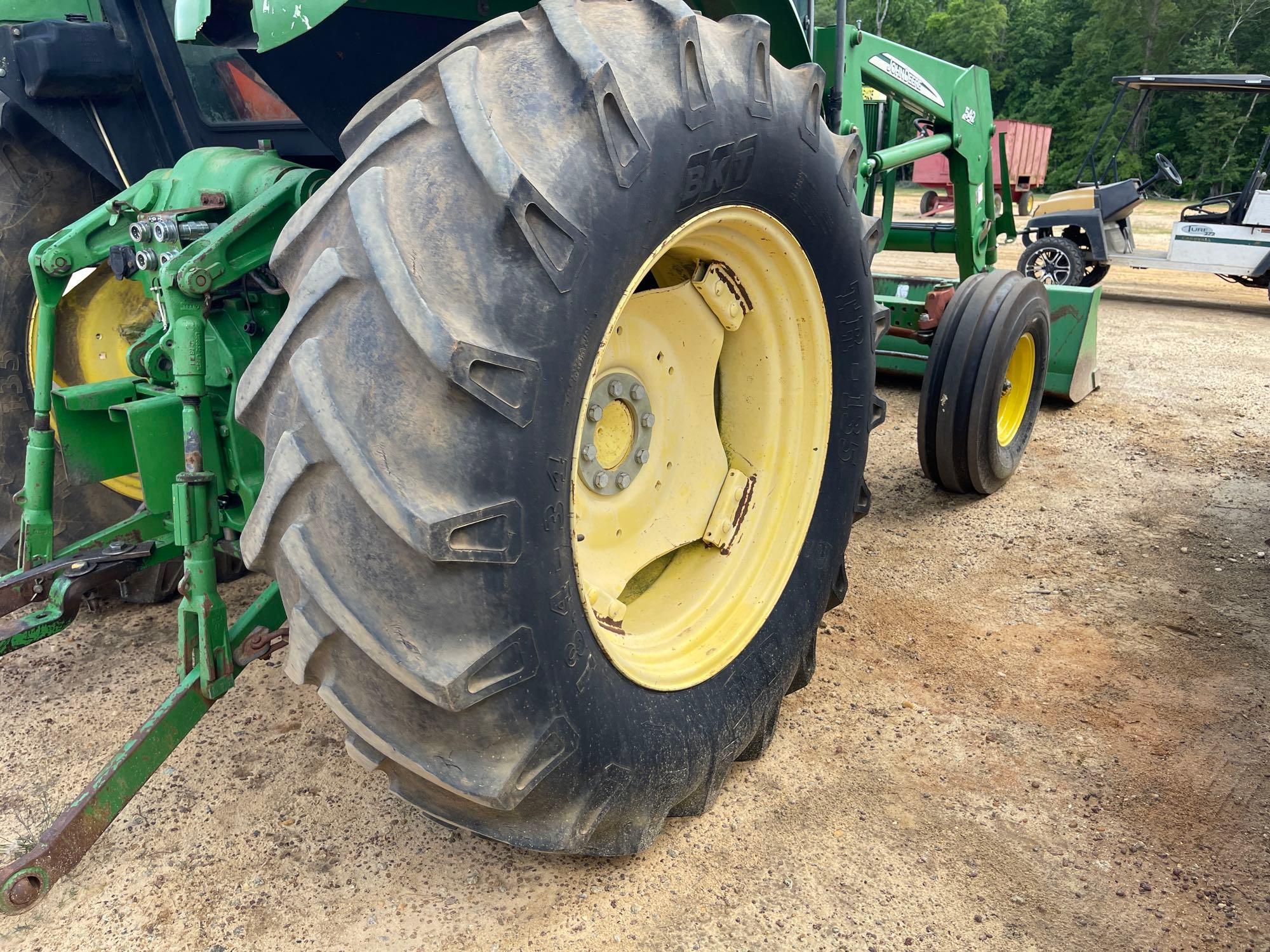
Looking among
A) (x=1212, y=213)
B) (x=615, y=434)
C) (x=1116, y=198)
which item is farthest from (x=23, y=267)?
(x=1212, y=213)

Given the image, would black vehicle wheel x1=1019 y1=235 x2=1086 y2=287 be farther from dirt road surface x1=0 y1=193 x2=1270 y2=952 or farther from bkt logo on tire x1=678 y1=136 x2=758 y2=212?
bkt logo on tire x1=678 y1=136 x2=758 y2=212

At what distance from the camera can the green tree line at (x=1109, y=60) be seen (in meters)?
24.2

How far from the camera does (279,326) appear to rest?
4.64 ft

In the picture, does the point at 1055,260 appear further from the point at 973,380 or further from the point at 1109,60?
the point at 1109,60

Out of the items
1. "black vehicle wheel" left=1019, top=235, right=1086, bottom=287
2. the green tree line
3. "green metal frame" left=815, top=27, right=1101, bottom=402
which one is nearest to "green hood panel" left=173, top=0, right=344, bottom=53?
"green metal frame" left=815, top=27, right=1101, bottom=402

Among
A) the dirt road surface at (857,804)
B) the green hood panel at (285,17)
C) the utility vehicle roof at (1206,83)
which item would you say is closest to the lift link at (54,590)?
the dirt road surface at (857,804)

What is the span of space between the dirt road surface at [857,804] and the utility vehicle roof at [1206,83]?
682 cm

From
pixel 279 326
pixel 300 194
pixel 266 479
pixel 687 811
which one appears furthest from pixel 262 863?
pixel 300 194

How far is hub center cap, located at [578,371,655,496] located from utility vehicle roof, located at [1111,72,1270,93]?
840cm

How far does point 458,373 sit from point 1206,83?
9.73 m

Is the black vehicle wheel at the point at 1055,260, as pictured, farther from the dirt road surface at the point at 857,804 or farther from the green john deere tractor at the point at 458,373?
the green john deere tractor at the point at 458,373

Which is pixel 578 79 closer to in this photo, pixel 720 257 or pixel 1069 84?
pixel 720 257

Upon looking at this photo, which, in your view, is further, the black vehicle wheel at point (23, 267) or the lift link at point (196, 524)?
the black vehicle wheel at point (23, 267)

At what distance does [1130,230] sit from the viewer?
33.6 feet
